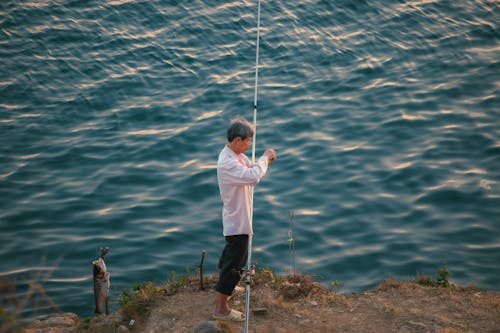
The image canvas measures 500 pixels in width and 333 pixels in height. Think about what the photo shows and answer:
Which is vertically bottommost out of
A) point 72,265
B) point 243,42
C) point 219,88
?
point 72,265

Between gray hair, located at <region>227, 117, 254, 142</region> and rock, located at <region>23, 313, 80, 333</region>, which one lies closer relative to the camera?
gray hair, located at <region>227, 117, 254, 142</region>

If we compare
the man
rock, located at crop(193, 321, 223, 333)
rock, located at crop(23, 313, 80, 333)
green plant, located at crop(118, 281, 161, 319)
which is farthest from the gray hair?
rock, located at crop(23, 313, 80, 333)

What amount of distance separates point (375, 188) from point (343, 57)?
166 inches

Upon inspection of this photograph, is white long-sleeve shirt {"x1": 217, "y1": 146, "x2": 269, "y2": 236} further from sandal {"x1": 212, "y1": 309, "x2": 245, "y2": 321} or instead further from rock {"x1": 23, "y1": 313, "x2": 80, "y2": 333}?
rock {"x1": 23, "y1": 313, "x2": 80, "y2": 333}

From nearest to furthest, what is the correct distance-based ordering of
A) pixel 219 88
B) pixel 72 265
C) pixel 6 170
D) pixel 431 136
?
pixel 72 265
pixel 6 170
pixel 431 136
pixel 219 88

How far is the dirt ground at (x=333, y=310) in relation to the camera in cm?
537

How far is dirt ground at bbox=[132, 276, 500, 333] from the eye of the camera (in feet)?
17.6

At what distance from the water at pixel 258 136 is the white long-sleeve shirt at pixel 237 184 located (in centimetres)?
244

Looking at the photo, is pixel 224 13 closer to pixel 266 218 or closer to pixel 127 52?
pixel 127 52

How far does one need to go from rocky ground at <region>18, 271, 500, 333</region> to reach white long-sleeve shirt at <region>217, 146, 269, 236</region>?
2.86 ft

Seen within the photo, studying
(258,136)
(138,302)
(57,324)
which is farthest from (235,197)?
(258,136)

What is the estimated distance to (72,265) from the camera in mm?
7574

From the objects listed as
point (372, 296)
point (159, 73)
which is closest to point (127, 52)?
point (159, 73)

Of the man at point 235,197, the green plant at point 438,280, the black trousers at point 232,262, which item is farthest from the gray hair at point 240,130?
the green plant at point 438,280
